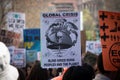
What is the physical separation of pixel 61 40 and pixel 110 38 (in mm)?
573

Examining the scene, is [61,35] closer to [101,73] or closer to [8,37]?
[101,73]

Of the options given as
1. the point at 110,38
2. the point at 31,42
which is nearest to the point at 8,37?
the point at 31,42

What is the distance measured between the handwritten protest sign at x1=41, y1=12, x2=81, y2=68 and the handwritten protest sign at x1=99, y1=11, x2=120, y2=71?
44 cm

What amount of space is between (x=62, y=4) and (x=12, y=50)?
35659 millimetres

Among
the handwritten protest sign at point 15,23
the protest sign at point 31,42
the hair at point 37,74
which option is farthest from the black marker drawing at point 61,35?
the handwritten protest sign at point 15,23

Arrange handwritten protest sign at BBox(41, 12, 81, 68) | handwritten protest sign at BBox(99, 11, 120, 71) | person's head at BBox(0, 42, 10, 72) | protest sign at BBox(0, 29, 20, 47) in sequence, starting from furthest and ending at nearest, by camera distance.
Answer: protest sign at BBox(0, 29, 20, 47) < person's head at BBox(0, 42, 10, 72) < handwritten protest sign at BBox(41, 12, 81, 68) < handwritten protest sign at BBox(99, 11, 120, 71)

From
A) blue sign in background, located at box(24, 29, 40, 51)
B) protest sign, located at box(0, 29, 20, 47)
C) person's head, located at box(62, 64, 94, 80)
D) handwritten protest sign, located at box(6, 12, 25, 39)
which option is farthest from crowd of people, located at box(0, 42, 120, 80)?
handwritten protest sign, located at box(6, 12, 25, 39)

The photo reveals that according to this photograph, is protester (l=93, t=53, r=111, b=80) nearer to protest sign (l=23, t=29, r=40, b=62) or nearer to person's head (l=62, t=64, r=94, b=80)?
person's head (l=62, t=64, r=94, b=80)

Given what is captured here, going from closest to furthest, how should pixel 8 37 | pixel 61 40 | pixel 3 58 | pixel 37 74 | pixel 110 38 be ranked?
pixel 110 38
pixel 61 40
pixel 3 58
pixel 37 74
pixel 8 37

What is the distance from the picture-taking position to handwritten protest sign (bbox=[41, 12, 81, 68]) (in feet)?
15.6

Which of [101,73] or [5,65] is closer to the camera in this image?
[101,73]

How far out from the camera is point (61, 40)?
15.6 ft

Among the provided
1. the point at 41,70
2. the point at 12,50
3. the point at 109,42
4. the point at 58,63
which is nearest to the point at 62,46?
the point at 58,63

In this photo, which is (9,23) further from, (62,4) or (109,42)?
(62,4)
